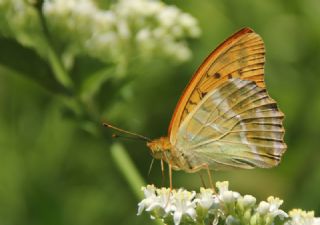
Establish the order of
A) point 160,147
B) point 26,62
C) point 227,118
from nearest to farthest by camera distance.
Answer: point 160,147 → point 26,62 → point 227,118

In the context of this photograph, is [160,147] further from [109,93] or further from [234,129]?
[109,93]

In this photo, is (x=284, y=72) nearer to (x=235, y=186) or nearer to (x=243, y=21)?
(x=243, y=21)

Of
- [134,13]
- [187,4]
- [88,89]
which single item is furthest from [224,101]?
[187,4]

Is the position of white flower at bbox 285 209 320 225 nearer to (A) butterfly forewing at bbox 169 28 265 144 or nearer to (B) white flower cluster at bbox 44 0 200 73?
(A) butterfly forewing at bbox 169 28 265 144

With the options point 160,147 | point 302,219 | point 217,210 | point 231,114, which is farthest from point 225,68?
point 302,219

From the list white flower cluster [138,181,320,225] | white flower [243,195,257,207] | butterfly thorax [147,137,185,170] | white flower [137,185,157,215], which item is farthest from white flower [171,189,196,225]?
butterfly thorax [147,137,185,170]

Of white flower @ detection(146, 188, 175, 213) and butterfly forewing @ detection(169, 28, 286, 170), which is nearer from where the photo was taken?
white flower @ detection(146, 188, 175, 213)

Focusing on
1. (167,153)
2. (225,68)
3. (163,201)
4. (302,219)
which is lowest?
(302,219)
